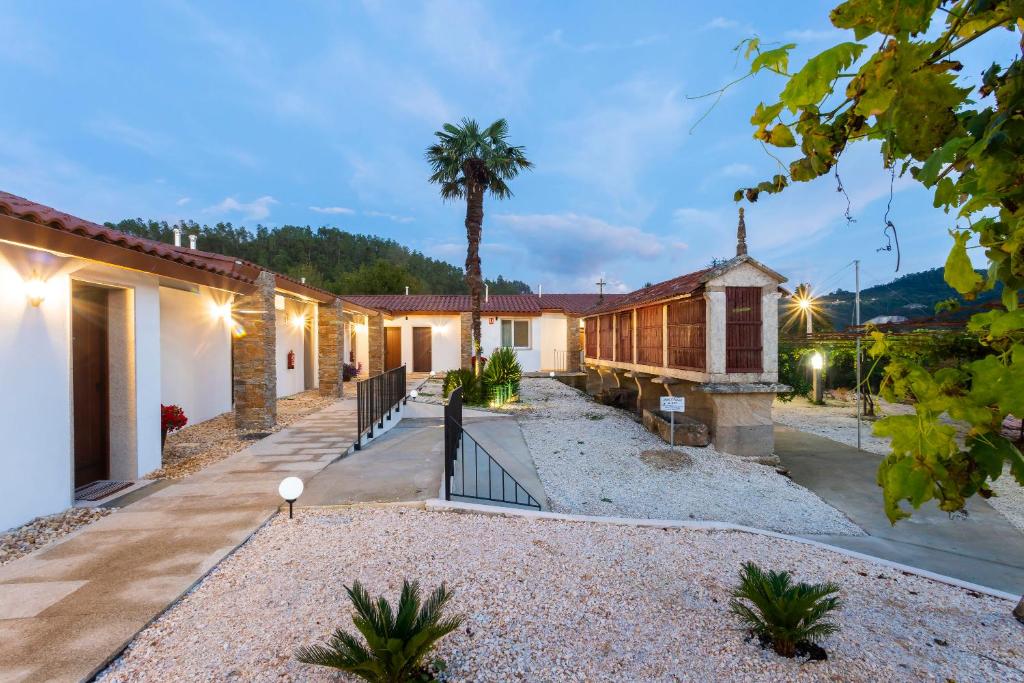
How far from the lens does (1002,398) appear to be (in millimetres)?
671

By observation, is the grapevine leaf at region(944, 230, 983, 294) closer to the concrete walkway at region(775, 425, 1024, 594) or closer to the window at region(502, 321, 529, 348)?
the concrete walkway at region(775, 425, 1024, 594)

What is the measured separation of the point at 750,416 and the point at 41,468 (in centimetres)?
1030

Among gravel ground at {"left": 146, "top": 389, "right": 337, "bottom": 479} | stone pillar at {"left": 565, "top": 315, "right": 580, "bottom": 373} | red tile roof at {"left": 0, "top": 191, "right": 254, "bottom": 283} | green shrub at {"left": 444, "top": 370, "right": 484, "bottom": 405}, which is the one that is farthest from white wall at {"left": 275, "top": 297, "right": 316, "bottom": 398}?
stone pillar at {"left": 565, "top": 315, "right": 580, "bottom": 373}

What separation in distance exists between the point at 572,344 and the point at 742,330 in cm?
1373

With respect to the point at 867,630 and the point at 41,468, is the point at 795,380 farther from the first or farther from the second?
the point at 41,468

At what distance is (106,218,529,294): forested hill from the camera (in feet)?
145

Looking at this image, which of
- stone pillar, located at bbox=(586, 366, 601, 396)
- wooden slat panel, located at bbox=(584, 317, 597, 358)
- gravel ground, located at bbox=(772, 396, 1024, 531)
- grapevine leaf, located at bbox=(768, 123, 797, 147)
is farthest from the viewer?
stone pillar, located at bbox=(586, 366, 601, 396)

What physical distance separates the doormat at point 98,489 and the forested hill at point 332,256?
37.9m

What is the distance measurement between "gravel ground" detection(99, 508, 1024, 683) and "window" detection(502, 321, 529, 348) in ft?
59.1

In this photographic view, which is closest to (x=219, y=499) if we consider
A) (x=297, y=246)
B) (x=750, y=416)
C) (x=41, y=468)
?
(x=41, y=468)

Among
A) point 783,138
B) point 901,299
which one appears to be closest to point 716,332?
point 783,138

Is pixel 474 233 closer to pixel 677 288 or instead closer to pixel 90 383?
pixel 677 288

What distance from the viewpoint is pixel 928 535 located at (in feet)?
19.4

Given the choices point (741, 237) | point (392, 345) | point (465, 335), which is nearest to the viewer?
point (741, 237)
